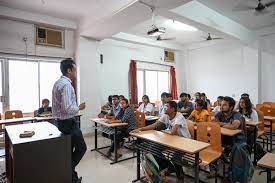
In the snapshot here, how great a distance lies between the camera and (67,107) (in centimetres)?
241

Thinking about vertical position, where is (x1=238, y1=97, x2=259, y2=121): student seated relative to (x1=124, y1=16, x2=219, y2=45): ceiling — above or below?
below

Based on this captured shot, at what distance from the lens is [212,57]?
27.3ft

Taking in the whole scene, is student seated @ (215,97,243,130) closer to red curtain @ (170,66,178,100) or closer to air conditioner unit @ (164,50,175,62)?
red curtain @ (170,66,178,100)

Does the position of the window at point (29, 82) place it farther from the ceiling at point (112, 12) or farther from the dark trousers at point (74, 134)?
the dark trousers at point (74, 134)

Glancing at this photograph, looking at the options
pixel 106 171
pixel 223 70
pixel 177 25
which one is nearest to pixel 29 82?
pixel 106 171

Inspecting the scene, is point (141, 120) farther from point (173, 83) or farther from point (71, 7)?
point (173, 83)

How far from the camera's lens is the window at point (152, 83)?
7.93 metres

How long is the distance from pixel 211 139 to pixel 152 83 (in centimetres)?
565

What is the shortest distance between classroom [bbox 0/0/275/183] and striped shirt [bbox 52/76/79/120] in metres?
0.01

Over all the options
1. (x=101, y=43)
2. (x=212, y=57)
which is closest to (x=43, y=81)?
(x=101, y=43)

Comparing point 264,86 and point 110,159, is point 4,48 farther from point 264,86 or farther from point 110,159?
point 264,86

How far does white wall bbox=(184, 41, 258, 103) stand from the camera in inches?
280

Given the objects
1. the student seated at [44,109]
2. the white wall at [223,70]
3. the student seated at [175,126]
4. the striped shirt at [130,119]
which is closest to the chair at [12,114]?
the student seated at [44,109]

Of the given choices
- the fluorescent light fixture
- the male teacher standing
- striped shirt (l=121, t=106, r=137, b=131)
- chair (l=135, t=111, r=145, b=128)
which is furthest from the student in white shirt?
the fluorescent light fixture
